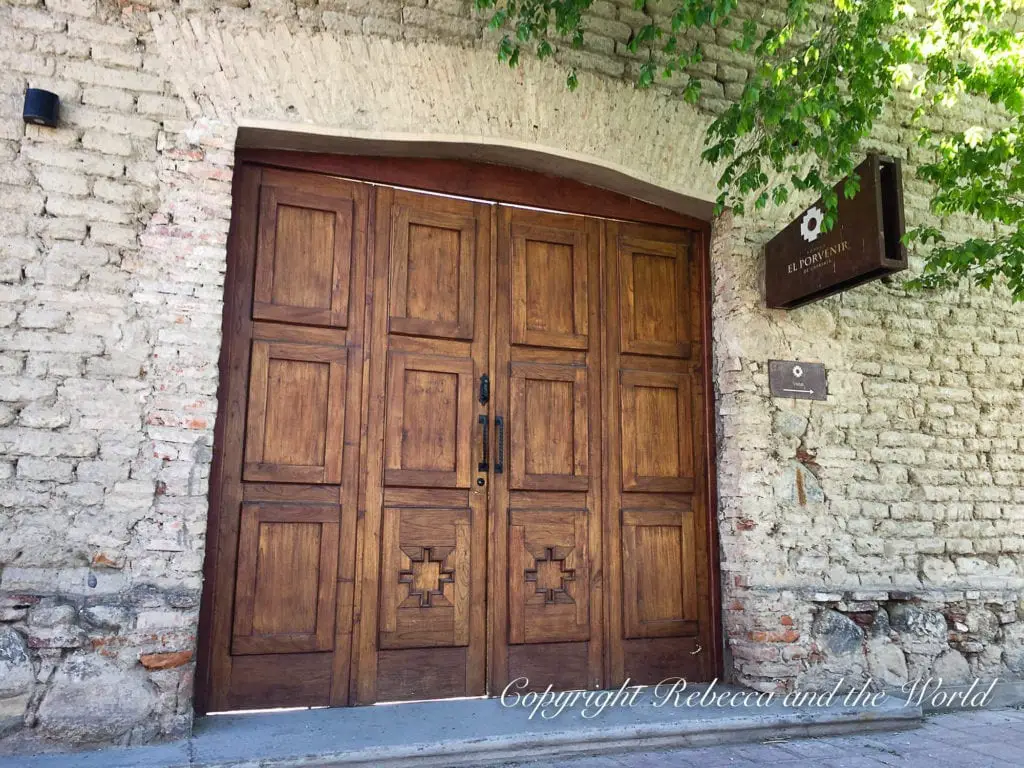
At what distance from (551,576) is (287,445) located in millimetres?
1477

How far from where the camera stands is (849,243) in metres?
3.89

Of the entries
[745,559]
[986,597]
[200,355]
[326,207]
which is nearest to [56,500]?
[200,355]

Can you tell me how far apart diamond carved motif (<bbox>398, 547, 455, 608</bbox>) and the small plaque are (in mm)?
2012

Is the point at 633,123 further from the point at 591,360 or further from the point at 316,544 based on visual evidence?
the point at 316,544

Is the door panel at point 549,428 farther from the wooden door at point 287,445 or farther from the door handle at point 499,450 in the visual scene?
the wooden door at point 287,445

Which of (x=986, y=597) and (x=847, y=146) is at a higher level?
(x=847, y=146)

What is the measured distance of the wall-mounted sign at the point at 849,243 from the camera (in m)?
3.78

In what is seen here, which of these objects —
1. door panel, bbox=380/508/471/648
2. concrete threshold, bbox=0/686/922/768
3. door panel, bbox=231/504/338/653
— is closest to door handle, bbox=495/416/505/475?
door panel, bbox=380/508/471/648

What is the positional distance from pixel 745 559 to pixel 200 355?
2.87 metres

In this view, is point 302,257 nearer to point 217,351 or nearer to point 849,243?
point 217,351

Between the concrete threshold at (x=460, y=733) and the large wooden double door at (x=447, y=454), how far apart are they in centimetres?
22

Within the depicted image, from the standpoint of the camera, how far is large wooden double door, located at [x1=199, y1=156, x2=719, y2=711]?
12.0 ft

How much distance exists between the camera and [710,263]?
15.4 feet

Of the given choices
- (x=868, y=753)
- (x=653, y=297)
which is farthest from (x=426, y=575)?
(x=868, y=753)
